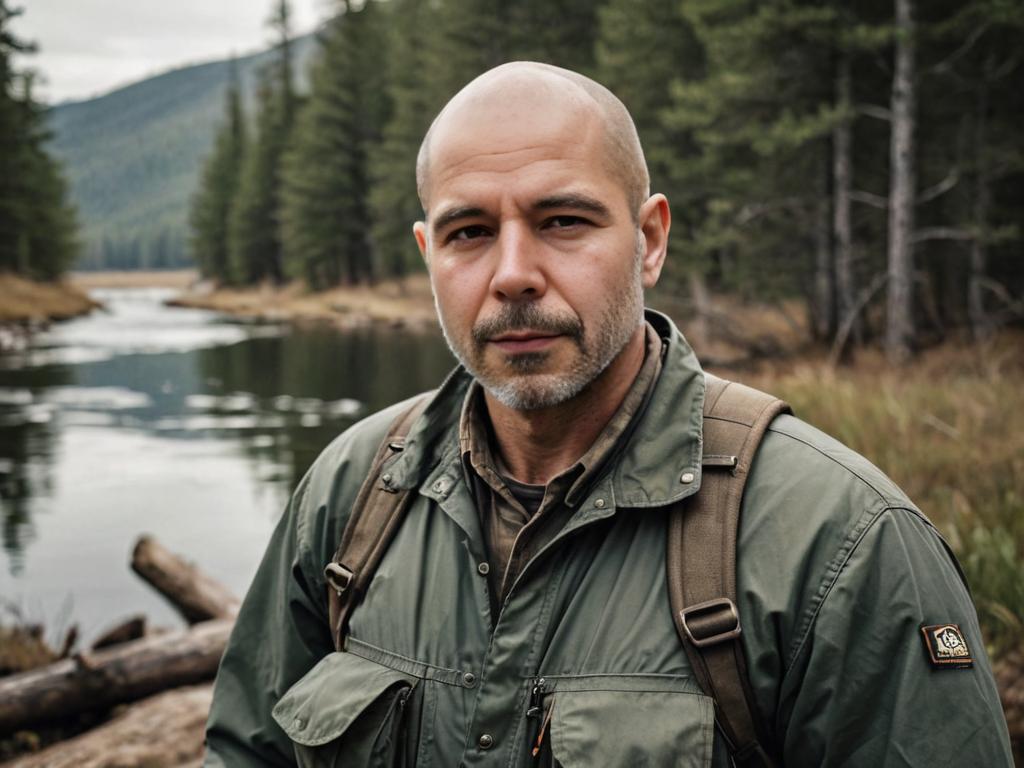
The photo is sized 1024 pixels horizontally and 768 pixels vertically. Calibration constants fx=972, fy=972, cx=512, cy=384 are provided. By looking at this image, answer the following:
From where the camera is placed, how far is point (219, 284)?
7338 centimetres

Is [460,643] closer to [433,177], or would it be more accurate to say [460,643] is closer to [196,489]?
[433,177]

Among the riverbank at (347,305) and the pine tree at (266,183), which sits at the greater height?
the pine tree at (266,183)

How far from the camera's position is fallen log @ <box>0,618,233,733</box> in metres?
5.21

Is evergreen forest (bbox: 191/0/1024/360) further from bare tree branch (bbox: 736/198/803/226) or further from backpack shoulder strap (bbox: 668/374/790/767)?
backpack shoulder strap (bbox: 668/374/790/767)

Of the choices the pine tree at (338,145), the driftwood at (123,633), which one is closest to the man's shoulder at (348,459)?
the driftwood at (123,633)

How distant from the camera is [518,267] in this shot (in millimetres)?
2238

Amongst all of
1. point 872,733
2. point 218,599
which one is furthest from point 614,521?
point 218,599

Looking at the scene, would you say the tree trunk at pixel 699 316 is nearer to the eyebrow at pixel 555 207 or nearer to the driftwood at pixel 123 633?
the driftwood at pixel 123 633

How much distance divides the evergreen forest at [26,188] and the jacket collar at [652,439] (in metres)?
41.2

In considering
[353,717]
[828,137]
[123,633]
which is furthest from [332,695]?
[828,137]

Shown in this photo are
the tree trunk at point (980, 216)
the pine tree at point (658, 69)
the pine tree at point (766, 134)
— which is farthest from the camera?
the pine tree at point (658, 69)

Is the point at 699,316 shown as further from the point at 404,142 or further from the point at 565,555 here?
the point at 565,555

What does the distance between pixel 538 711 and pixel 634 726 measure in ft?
0.74

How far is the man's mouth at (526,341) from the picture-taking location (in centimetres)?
227
